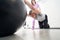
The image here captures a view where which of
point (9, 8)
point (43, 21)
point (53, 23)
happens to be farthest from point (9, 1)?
point (53, 23)

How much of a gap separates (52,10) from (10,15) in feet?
7.35

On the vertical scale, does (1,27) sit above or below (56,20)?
below

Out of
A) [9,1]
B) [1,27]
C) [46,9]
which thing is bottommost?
[1,27]

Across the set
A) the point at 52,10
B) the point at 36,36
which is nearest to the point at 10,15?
the point at 36,36

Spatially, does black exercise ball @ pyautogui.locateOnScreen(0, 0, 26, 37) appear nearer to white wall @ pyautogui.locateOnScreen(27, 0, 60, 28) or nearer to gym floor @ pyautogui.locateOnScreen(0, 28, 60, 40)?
gym floor @ pyautogui.locateOnScreen(0, 28, 60, 40)

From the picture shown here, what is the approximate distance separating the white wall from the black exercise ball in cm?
212

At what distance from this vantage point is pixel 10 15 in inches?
18.0

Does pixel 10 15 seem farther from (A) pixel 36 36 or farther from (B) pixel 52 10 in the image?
(B) pixel 52 10

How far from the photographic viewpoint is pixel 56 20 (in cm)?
257

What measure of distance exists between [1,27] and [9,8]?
81 mm

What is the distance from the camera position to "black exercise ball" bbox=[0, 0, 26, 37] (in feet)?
1.46

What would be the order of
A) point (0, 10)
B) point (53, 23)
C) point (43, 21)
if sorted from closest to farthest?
point (0, 10) → point (43, 21) → point (53, 23)

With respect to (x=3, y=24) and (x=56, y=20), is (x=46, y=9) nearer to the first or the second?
(x=56, y=20)

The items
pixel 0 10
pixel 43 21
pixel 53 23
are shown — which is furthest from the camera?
pixel 53 23
